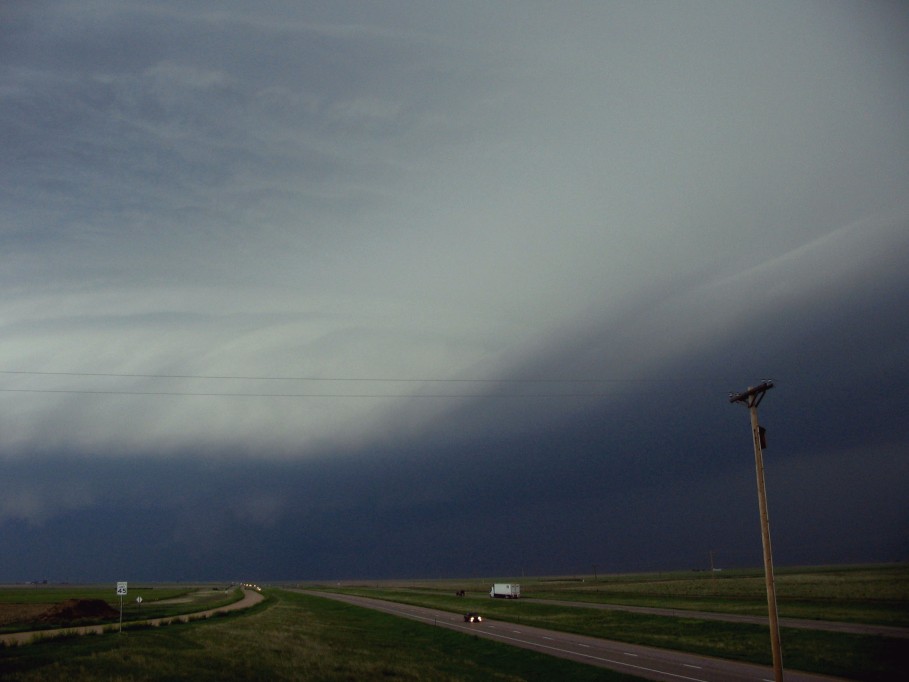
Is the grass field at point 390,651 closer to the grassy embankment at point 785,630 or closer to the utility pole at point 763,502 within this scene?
the grassy embankment at point 785,630

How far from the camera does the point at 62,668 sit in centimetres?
3195

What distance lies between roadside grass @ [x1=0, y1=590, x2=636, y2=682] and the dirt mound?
29.2 m

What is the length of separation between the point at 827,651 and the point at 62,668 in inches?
1624

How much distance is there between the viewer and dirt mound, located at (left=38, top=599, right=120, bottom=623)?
7956 cm

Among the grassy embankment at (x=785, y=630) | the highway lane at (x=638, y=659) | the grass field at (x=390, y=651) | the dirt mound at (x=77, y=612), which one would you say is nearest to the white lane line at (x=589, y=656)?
the highway lane at (x=638, y=659)

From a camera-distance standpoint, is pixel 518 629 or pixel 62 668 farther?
pixel 518 629

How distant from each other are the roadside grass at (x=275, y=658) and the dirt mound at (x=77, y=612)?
29.2m

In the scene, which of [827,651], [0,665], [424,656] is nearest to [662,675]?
[827,651]

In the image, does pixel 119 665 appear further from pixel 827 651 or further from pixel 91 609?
pixel 91 609

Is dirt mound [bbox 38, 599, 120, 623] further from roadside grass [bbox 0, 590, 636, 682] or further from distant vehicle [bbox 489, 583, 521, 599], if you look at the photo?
distant vehicle [bbox 489, 583, 521, 599]

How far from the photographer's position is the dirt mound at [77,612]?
7956cm

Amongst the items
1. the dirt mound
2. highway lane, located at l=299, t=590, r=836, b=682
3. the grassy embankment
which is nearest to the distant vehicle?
the grassy embankment

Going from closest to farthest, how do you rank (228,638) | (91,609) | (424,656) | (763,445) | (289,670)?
(763,445)
(289,670)
(424,656)
(228,638)
(91,609)

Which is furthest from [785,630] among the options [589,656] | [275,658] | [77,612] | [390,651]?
[77,612]
